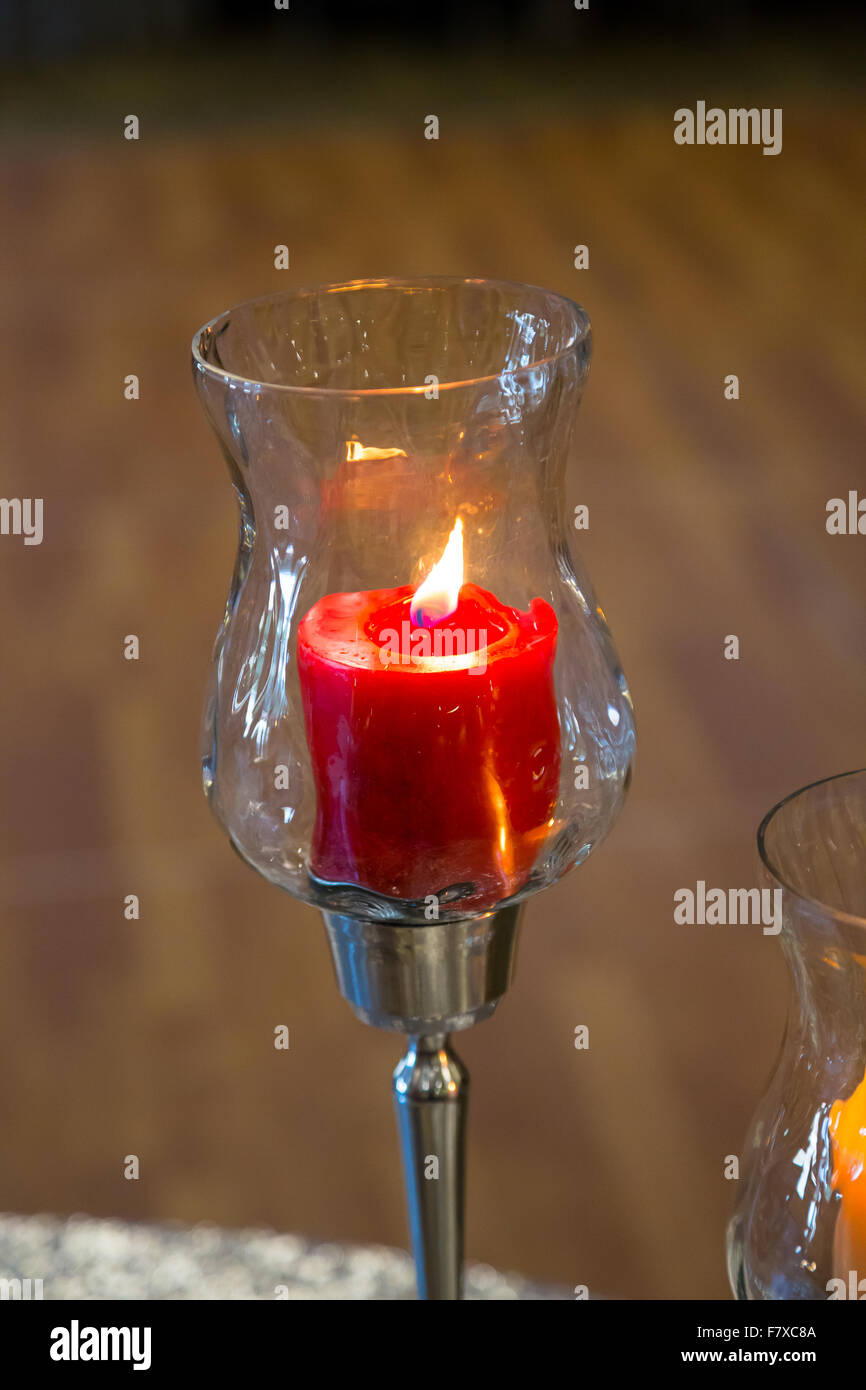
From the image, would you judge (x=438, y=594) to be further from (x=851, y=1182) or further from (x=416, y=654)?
(x=851, y=1182)

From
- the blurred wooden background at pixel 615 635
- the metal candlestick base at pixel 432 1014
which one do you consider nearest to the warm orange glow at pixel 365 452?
the metal candlestick base at pixel 432 1014

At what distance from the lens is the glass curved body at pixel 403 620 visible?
0.33 metres

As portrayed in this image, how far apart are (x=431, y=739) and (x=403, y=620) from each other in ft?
0.10

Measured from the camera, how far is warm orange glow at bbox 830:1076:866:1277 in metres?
0.29

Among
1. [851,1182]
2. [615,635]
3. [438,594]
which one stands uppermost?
[438,594]

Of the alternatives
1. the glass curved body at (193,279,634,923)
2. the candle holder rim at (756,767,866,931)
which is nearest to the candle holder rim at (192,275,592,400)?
the glass curved body at (193,279,634,923)

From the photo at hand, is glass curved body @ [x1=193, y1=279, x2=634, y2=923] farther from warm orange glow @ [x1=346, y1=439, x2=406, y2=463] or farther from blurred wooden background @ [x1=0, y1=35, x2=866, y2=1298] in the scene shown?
blurred wooden background @ [x1=0, y1=35, x2=866, y2=1298]

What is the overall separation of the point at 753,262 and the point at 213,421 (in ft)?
6.30

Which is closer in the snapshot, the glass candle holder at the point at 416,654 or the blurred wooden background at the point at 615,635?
the glass candle holder at the point at 416,654

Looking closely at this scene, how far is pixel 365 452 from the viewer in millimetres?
339

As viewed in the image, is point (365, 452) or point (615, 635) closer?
point (365, 452)

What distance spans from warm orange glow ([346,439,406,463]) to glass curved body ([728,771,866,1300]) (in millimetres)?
115

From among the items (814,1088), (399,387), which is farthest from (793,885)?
(399,387)

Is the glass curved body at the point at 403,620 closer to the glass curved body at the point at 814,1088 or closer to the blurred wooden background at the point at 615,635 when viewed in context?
the glass curved body at the point at 814,1088
